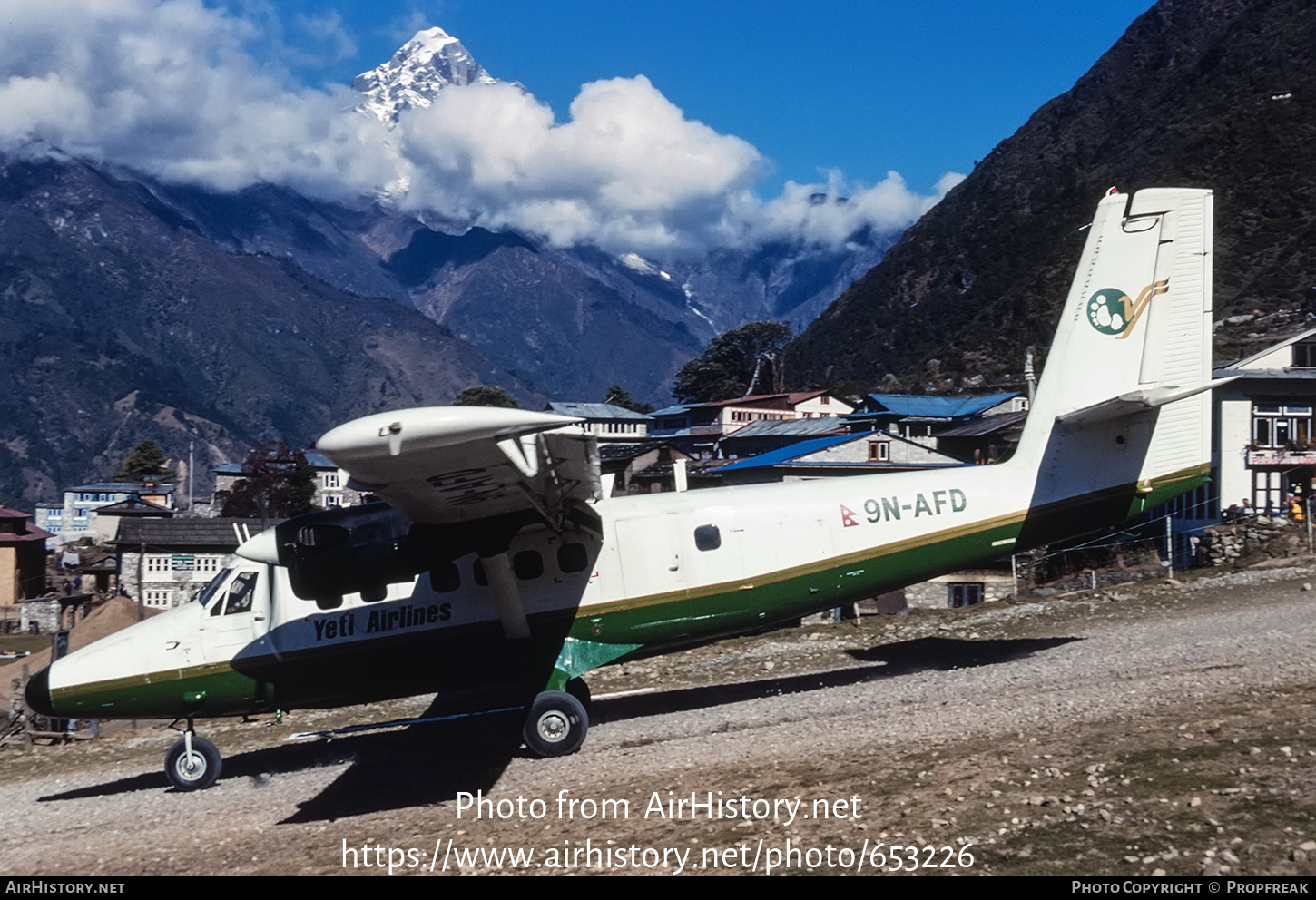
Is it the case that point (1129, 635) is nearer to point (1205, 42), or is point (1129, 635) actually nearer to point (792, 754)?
point (792, 754)

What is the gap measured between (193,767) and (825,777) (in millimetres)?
9224

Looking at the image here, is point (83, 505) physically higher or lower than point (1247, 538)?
higher

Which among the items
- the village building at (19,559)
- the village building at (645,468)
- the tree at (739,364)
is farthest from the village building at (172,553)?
the tree at (739,364)

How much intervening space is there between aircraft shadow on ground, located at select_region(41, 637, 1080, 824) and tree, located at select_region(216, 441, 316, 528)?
70545 millimetres

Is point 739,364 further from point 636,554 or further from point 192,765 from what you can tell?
point 192,765

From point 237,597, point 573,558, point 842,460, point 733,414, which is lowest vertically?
point 237,597

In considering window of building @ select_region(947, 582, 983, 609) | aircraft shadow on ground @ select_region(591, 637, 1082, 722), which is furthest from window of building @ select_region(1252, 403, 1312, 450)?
aircraft shadow on ground @ select_region(591, 637, 1082, 722)

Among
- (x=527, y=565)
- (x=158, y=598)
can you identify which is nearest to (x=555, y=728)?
(x=527, y=565)

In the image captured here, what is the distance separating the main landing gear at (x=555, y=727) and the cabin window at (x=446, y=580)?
82.2 inches

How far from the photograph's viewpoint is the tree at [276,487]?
87.2 meters

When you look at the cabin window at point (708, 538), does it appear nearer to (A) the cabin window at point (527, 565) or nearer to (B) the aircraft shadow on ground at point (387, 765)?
(A) the cabin window at point (527, 565)

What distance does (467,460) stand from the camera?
34.1ft

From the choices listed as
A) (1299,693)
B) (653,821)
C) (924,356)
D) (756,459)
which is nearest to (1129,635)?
(1299,693)
